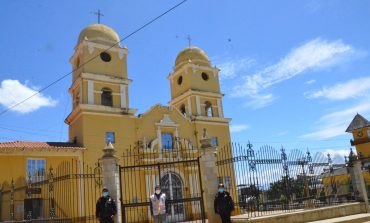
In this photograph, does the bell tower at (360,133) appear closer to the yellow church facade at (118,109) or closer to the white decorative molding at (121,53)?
the yellow church facade at (118,109)

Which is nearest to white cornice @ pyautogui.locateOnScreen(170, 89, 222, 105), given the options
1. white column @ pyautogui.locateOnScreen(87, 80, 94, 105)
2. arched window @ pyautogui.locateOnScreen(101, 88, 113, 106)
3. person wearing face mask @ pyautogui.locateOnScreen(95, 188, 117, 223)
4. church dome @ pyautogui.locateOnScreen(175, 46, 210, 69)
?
church dome @ pyautogui.locateOnScreen(175, 46, 210, 69)

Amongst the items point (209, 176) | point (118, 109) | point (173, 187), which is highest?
point (118, 109)

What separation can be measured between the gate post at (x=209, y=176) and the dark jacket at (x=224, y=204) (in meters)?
0.70

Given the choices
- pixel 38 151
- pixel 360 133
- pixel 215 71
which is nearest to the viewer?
pixel 38 151

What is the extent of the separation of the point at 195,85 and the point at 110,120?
30.8ft

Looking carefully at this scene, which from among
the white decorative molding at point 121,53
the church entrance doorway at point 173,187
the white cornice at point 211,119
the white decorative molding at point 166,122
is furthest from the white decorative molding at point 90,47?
the church entrance doorway at point 173,187

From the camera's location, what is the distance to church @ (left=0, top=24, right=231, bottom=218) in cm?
2258

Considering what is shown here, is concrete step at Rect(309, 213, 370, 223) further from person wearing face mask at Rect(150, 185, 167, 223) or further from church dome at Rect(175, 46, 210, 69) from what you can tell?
church dome at Rect(175, 46, 210, 69)

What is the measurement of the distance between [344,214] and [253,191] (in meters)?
4.64

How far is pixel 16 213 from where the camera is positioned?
67.5ft

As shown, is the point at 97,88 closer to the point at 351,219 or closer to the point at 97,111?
the point at 97,111

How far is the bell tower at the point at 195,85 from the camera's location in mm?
31688

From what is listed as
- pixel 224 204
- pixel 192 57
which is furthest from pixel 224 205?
pixel 192 57

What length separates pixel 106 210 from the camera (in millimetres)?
11422
